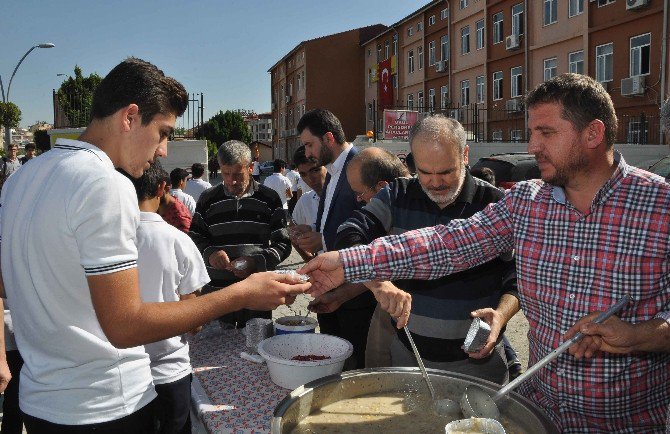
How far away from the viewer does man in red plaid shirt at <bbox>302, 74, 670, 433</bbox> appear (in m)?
1.65

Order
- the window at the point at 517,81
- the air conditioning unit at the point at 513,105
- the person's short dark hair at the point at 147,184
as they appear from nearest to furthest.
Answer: the person's short dark hair at the point at 147,184
the air conditioning unit at the point at 513,105
the window at the point at 517,81

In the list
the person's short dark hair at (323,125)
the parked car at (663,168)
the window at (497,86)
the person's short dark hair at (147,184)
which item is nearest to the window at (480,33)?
the window at (497,86)

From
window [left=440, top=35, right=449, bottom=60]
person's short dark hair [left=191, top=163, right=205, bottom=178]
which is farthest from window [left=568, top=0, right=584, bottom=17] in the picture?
person's short dark hair [left=191, top=163, right=205, bottom=178]

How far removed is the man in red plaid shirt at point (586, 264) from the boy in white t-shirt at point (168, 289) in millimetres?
705

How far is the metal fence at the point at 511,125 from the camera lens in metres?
15.8

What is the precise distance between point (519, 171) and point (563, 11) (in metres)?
11.4

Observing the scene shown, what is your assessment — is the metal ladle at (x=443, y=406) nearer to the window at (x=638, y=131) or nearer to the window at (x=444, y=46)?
the window at (x=638, y=131)

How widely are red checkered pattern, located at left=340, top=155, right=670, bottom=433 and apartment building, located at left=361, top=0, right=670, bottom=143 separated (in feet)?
36.3

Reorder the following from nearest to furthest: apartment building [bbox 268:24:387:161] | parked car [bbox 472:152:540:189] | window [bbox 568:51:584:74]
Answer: parked car [bbox 472:152:540:189] < window [bbox 568:51:584:74] < apartment building [bbox 268:24:387:161]

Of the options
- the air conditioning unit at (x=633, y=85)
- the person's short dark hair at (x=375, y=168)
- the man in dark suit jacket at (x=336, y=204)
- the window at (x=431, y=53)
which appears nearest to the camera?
the person's short dark hair at (x=375, y=168)

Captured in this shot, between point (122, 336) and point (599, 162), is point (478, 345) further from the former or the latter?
point (122, 336)

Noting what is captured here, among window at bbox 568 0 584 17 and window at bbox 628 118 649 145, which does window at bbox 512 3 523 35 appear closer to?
window at bbox 568 0 584 17

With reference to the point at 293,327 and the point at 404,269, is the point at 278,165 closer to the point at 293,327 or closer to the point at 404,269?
the point at 293,327

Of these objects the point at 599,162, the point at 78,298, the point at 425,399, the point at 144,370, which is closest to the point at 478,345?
the point at 425,399
